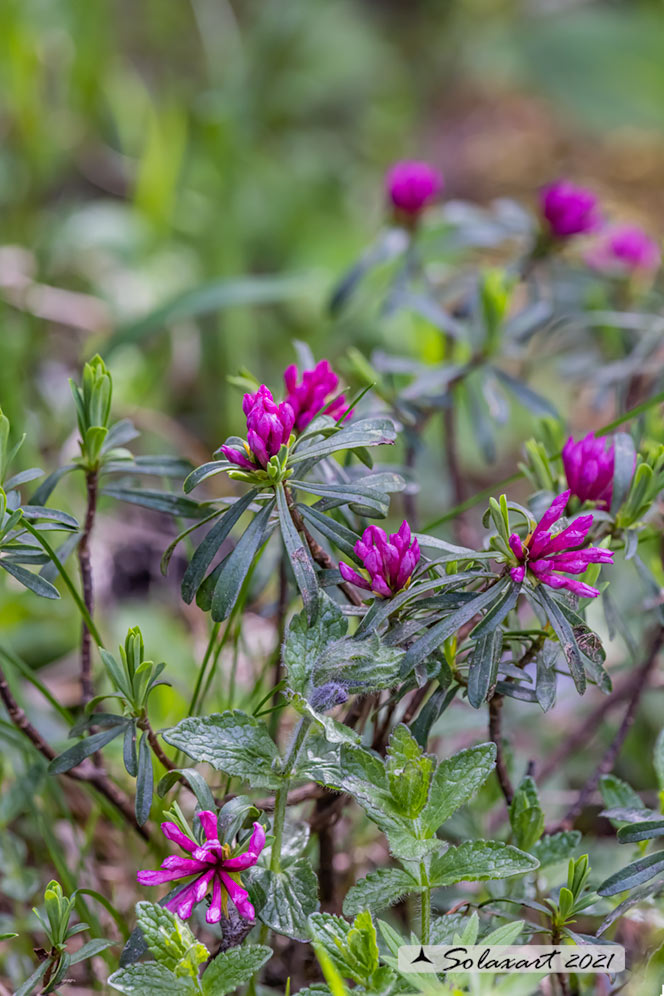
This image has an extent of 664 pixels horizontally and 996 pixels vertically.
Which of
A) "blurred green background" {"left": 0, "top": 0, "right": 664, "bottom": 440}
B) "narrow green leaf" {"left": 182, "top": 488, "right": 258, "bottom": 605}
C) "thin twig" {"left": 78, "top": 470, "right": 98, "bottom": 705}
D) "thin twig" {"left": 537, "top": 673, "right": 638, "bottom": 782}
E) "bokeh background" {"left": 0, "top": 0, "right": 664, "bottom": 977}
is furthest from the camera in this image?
"blurred green background" {"left": 0, "top": 0, "right": 664, "bottom": 440}

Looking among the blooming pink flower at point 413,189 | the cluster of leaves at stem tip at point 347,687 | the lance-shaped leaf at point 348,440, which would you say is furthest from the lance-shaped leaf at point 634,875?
the blooming pink flower at point 413,189

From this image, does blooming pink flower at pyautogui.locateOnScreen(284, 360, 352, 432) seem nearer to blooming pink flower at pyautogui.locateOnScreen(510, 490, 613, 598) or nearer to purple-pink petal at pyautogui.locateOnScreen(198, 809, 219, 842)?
blooming pink flower at pyautogui.locateOnScreen(510, 490, 613, 598)

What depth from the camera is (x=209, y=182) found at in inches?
92.2

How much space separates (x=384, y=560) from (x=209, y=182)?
1.94 metres

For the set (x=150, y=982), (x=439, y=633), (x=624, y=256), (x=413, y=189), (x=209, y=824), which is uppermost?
(x=413, y=189)

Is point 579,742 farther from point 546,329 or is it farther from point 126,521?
point 126,521

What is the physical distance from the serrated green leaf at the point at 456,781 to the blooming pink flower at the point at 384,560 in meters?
0.13

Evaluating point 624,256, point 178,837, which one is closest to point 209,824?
point 178,837

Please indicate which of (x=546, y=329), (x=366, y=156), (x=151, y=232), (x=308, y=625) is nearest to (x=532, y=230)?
(x=546, y=329)

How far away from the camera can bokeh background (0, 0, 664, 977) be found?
1.56 m

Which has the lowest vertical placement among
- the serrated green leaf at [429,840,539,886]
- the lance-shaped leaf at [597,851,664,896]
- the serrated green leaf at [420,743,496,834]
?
the lance-shaped leaf at [597,851,664,896]

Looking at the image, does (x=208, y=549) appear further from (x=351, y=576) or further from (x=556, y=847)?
(x=556, y=847)

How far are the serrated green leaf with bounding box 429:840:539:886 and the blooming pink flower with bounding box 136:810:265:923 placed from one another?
14 centimetres

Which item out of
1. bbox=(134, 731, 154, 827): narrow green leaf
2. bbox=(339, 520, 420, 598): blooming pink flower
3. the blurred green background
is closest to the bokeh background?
the blurred green background
